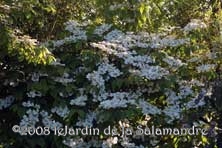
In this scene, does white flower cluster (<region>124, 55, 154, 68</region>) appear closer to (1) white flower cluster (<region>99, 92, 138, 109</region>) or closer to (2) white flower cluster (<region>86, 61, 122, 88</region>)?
(2) white flower cluster (<region>86, 61, 122, 88</region>)

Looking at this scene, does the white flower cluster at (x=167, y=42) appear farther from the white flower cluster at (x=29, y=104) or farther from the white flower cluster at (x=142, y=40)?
the white flower cluster at (x=29, y=104)

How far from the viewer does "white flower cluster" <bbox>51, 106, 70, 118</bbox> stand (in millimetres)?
3492

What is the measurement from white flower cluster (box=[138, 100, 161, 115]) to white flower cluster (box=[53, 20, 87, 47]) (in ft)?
2.34

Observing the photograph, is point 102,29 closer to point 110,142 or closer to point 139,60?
point 139,60

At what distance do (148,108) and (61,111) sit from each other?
631mm

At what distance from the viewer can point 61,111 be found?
11.5ft

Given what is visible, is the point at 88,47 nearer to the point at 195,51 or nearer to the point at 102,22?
the point at 102,22

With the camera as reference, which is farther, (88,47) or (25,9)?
(88,47)

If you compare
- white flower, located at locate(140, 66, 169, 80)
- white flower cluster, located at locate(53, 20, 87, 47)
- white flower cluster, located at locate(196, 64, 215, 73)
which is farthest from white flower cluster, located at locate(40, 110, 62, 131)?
white flower cluster, located at locate(196, 64, 215, 73)

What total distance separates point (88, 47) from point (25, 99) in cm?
64

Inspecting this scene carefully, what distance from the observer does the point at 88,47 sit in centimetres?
379

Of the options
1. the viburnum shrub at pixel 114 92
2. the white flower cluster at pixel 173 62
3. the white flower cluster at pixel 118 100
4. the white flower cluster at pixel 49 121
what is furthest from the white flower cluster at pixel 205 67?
the white flower cluster at pixel 49 121

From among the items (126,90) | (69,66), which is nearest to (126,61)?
(126,90)

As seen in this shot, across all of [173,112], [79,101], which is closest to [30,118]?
[79,101]
